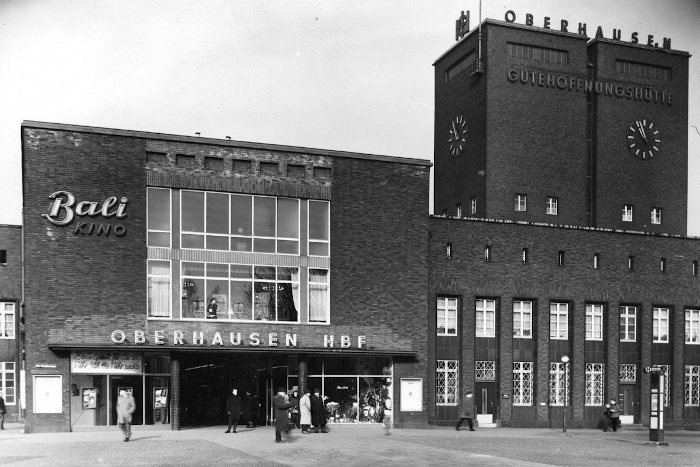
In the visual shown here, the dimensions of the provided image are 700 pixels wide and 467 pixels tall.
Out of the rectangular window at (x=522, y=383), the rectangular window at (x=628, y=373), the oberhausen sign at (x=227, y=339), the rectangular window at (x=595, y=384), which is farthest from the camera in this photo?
the rectangular window at (x=628, y=373)

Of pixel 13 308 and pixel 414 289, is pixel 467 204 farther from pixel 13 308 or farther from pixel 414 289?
pixel 13 308

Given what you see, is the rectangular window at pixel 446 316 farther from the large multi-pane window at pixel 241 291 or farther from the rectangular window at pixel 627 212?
the rectangular window at pixel 627 212

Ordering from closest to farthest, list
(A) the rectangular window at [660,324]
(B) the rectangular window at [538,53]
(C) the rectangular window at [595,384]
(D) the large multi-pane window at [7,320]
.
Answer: (D) the large multi-pane window at [7,320]
(C) the rectangular window at [595,384]
(A) the rectangular window at [660,324]
(B) the rectangular window at [538,53]

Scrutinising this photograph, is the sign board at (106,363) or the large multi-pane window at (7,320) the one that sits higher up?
the large multi-pane window at (7,320)

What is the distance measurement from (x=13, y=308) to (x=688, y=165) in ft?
Answer: 133

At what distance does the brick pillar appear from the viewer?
32.8 m

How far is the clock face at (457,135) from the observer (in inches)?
2202

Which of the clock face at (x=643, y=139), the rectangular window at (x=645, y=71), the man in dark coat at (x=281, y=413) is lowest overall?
the man in dark coat at (x=281, y=413)

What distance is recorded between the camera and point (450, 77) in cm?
5847

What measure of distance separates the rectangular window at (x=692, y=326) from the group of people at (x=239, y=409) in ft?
71.3

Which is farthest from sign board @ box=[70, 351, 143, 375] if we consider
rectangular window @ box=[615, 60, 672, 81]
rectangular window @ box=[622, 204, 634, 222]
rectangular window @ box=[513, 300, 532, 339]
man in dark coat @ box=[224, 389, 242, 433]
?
rectangular window @ box=[615, 60, 672, 81]

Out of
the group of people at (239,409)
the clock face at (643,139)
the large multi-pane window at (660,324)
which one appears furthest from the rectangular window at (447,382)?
the clock face at (643,139)

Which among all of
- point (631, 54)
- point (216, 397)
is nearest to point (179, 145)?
point (216, 397)

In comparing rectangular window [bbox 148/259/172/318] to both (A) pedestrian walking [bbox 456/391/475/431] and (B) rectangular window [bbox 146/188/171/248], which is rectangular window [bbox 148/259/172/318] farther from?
(A) pedestrian walking [bbox 456/391/475/431]
